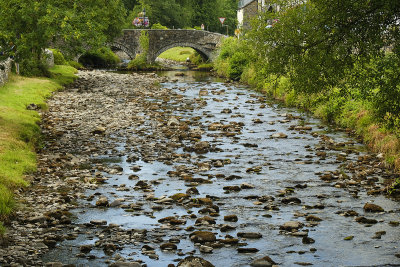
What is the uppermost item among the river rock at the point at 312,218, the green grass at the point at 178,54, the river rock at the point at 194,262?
the green grass at the point at 178,54

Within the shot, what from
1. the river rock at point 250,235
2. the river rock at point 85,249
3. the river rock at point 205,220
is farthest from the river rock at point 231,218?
the river rock at point 85,249

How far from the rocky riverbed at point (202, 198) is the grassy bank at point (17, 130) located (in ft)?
1.27

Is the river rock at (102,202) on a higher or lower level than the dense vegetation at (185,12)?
lower

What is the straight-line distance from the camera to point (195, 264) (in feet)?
31.9

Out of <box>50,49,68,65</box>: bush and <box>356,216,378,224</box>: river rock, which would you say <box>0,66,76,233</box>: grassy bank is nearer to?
<box>356,216,378,224</box>: river rock

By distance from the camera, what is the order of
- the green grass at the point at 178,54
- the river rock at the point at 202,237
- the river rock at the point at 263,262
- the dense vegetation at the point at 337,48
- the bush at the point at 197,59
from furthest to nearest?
the green grass at the point at 178,54
the bush at the point at 197,59
the dense vegetation at the point at 337,48
the river rock at the point at 202,237
the river rock at the point at 263,262

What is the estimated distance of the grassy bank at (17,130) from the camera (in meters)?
14.1

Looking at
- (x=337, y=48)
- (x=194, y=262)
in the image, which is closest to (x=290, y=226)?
(x=194, y=262)

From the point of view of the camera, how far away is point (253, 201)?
45.4 ft

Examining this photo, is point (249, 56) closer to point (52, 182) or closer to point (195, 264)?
point (52, 182)

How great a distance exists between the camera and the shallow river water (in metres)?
10.6

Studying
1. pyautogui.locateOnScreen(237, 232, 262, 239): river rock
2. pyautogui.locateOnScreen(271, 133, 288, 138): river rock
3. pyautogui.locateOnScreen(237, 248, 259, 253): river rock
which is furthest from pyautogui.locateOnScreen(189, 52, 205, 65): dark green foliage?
pyautogui.locateOnScreen(237, 248, 259, 253): river rock

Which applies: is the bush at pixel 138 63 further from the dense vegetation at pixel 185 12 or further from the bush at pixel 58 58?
the dense vegetation at pixel 185 12

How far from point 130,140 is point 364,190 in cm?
944
